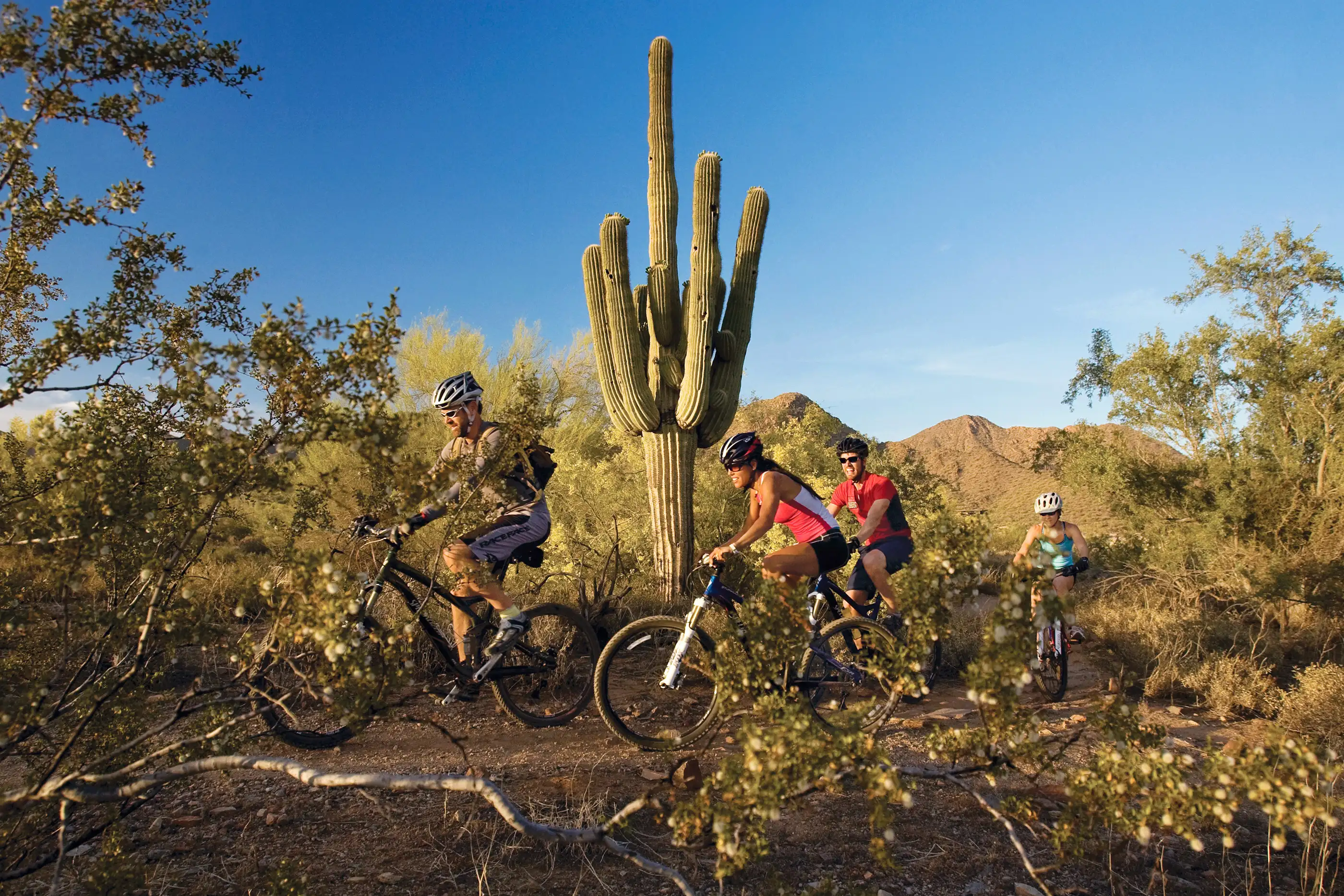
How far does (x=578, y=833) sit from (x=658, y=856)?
1686mm

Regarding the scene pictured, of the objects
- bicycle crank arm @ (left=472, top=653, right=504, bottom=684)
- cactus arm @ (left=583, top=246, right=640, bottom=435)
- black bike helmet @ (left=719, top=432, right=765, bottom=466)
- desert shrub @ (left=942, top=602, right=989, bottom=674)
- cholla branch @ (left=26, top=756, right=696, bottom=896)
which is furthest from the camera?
cactus arm @ (left=583, top=246, right=640, bottom=435)

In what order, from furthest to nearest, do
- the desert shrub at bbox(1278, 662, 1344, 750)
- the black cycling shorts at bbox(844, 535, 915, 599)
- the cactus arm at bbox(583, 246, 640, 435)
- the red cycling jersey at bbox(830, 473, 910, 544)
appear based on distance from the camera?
the cactus arm at bbox(583, 246, 640, 435) → the red cycling jersey at bbox(830, 473, 910, 544) → the black cycling shorts at bbox(844, 535, 915, 599) → the desert shrub at bbox(1278, 662, 1344, 750)

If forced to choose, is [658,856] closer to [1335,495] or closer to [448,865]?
[448,865]

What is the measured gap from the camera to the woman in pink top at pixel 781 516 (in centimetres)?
469

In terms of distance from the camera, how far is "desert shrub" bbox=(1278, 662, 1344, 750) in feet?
18.0

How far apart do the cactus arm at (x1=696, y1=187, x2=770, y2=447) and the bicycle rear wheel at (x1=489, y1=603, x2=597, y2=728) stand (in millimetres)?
3969

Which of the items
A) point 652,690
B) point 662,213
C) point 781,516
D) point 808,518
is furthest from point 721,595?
point 662,213

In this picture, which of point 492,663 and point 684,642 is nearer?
point 684,642

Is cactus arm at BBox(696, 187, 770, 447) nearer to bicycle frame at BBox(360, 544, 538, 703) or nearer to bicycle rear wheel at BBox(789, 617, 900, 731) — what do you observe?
bicycle rear wheel at BBox(789, 617, 900, 731)

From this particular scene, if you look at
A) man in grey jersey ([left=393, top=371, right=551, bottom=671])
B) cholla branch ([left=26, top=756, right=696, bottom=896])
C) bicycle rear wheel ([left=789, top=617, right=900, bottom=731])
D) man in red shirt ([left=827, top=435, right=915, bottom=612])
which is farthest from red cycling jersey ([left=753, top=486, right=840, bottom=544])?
cholla branch ([left=26, top=756, right=696, bottom=896])

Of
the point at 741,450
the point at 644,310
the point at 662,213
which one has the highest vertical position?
the point at 662,213

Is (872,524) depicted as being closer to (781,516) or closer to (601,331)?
(781,516)

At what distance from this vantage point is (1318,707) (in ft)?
18.6

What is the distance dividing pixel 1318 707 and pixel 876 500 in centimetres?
380
